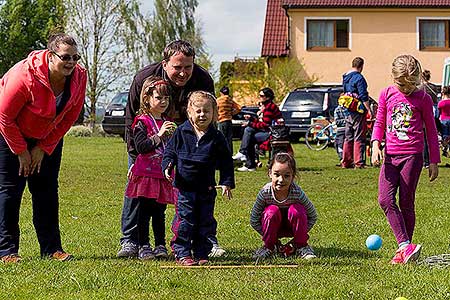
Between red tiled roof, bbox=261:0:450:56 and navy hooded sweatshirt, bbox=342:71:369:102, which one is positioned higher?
red tiled roof, bbox=261:0:450:56

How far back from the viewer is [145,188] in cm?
808

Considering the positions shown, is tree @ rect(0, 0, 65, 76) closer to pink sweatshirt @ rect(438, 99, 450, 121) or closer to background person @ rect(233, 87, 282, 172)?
pink sweatshirt @ rect(438, 99, 450, 121)

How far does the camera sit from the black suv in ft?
88.3

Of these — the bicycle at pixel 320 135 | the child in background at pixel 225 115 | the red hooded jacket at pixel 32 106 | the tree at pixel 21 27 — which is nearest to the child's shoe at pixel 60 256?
the red hooded jacket at pixel 32 106

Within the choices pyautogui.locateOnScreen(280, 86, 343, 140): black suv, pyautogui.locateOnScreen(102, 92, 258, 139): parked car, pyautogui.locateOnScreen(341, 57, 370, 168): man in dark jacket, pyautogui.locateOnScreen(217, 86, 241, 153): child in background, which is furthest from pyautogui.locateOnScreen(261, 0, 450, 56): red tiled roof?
pyautogui.locateOnScreen(341, 57, 370, 168): man in dark jacket

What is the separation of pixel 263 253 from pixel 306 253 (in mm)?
388

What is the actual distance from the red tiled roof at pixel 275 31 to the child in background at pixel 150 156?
31863mm

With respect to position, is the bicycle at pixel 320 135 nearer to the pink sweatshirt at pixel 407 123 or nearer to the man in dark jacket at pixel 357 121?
Result: the man in dark jacket at pixel 357 121

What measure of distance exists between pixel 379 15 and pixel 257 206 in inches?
1297

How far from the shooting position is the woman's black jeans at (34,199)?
785 centimetres

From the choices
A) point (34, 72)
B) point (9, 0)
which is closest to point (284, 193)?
point (34, 72)

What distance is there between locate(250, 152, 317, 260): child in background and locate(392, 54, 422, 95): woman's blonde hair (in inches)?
47.7

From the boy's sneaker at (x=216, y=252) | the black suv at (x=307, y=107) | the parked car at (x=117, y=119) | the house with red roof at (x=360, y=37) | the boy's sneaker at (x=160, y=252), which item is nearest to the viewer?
the boy's sneaker at (x=160, y=252)

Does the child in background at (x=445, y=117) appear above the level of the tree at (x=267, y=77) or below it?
below
